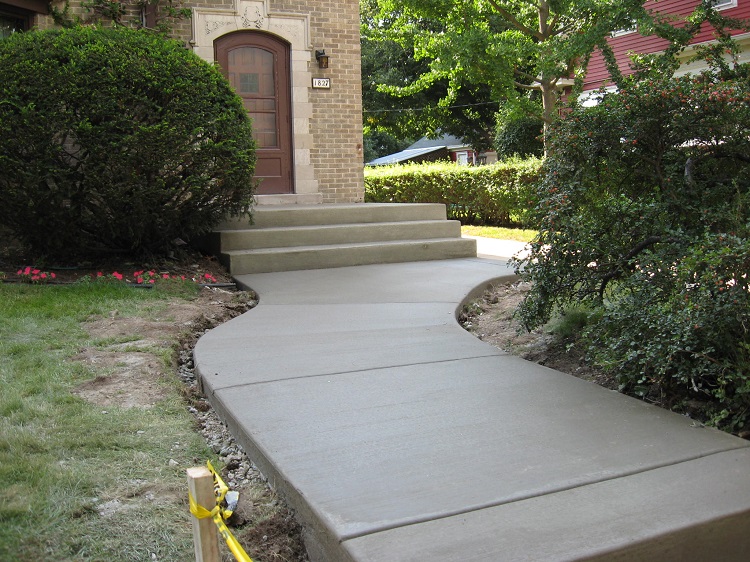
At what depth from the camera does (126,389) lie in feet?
13.0

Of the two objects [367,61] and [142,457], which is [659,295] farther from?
[367,61]

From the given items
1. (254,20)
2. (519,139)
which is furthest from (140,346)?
(519,139)

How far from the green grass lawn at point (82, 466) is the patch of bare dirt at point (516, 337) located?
2.20 meters

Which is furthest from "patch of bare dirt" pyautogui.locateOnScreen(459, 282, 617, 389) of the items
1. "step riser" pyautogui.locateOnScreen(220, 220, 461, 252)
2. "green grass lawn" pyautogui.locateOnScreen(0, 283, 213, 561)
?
"step riser" pyautogui.locateOnScreen(220, 220, 461, 252)

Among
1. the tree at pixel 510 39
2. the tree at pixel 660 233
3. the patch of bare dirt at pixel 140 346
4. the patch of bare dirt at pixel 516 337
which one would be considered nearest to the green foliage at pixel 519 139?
the tree at pixel 510 39

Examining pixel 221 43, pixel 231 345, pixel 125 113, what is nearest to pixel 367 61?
pixel 221 43

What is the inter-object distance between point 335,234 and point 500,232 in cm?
642

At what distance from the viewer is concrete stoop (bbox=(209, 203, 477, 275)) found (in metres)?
8.37

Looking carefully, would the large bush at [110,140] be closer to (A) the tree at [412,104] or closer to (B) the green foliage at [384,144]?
(A) the tree at [412,104]

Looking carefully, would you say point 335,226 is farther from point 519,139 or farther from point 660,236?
point 519,139

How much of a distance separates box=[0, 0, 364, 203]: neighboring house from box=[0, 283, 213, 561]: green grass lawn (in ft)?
23.6

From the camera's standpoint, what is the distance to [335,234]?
9.04 meters

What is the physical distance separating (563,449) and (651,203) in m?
1.86

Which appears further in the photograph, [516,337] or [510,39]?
[510,39]
